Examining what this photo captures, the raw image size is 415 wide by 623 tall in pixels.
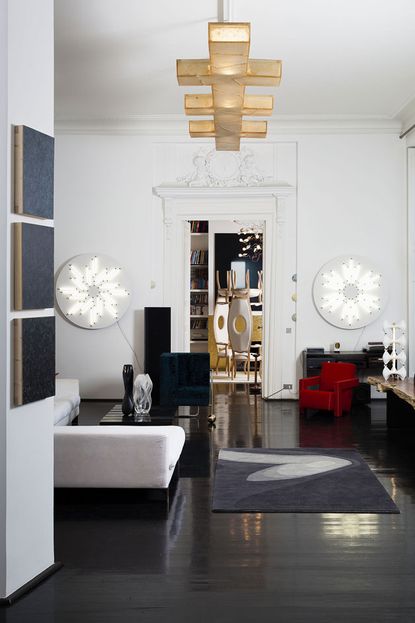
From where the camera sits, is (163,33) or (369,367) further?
(369,367)

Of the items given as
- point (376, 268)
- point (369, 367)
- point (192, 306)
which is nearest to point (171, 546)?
point (369, 367)

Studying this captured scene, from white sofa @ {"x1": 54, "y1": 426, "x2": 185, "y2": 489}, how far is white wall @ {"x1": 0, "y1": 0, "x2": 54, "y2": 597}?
3.74 ft

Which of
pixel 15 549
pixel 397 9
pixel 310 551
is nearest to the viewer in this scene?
pixel 15 549

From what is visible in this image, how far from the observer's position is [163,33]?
6.87m

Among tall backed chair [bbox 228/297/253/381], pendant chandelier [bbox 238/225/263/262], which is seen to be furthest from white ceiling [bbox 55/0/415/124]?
pendant chandelier [bbox 238/225/263/262]

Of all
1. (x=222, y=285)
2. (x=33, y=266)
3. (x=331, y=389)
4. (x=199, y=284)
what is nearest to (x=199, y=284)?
(x=199, y=284)

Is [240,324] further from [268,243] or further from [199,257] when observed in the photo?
[268,243]

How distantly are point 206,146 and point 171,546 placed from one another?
6.92 metres

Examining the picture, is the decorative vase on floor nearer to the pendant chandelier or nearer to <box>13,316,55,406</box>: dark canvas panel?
<box>13,316,55,406</box>: dark canvas panel

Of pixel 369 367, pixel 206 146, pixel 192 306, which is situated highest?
pixel 206 146

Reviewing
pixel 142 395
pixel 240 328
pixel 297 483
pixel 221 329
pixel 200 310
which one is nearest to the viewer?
pixel 297 483

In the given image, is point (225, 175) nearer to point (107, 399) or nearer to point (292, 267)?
point (292, 267)

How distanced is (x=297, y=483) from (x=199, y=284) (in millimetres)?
8471

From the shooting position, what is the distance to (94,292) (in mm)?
10172
